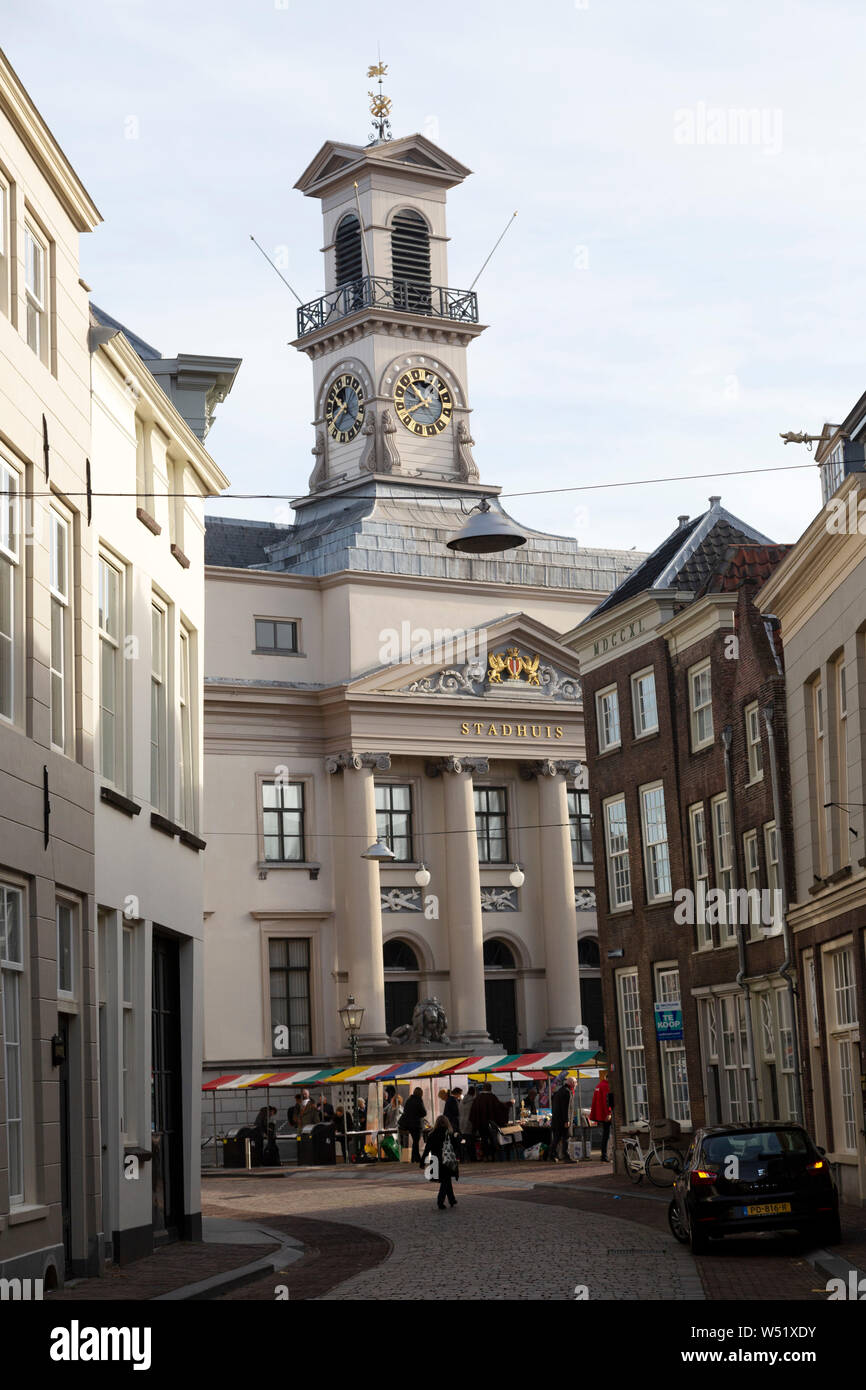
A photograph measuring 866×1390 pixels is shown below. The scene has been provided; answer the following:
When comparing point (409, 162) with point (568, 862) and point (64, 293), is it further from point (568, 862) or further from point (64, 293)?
point (64, 293)

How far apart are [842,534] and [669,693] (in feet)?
38.6

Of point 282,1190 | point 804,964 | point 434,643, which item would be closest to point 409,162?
point 434,643

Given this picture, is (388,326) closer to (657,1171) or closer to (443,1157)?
(657,1171)

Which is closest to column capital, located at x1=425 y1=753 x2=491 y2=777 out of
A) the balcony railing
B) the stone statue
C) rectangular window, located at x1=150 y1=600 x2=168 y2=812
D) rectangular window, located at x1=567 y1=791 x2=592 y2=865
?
rectangular window, located at x1=567 y1=791 x2=592 y2=865

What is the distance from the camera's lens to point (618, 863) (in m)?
41.5

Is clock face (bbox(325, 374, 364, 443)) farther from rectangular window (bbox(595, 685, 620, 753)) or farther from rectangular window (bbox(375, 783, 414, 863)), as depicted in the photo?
rectangular window (bbox(595, 685, 620, 753))

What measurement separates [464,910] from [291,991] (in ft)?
18.4

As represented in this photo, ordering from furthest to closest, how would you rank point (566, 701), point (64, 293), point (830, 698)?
point (566, 701) < point (830, 698) < point (64, 293)

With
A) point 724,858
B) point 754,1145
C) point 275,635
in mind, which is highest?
point 275,635

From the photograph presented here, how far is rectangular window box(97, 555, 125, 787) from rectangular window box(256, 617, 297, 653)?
123ft

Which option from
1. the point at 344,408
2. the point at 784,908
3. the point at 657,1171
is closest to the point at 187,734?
the point at 784,908

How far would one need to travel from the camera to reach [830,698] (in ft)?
94.6

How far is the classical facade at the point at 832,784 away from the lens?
2692 centimetres

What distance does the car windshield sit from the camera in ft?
69.7
